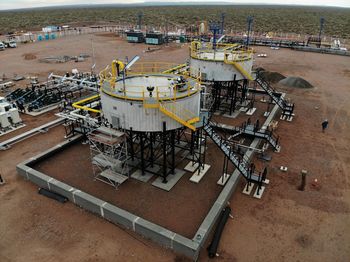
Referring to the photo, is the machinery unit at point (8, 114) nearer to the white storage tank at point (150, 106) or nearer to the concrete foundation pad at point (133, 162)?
the white storage tank at point (150, 106)

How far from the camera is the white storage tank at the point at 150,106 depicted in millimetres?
16219

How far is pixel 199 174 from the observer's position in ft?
64.1

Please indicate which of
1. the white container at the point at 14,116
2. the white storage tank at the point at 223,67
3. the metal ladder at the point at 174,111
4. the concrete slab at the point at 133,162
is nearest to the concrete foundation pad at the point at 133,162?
the concrete slab at the point at 133,162

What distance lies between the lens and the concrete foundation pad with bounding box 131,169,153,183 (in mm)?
19078

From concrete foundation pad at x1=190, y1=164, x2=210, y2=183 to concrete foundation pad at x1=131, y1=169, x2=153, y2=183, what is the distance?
9.71ft

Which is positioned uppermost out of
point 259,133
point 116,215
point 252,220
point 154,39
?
point 154,39

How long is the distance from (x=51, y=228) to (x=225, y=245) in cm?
947

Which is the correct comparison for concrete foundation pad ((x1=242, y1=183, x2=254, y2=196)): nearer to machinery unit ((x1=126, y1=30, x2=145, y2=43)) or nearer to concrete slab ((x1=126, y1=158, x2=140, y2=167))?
Result: concrete slab ((x1=126, y1=158, x2=140, y2=167))

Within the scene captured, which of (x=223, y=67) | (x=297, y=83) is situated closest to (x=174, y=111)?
(x=223, y=67)

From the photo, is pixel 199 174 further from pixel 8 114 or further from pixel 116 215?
pixel 8 114

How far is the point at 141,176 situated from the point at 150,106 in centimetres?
585

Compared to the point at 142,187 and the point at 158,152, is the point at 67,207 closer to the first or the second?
the point at 142,187

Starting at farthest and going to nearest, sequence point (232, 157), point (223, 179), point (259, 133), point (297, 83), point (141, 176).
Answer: point (297, 83), point (259, 133), point (141, 176), point (223, 179), point (232, 157)

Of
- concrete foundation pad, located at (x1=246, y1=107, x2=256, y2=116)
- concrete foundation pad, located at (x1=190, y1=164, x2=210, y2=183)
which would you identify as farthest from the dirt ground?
concrete foundation pad, located at (x1=246, y1=107, x2=256, y2=116)
